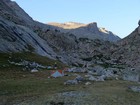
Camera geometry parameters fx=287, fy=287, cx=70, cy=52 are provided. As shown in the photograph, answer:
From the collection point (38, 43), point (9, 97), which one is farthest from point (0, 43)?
point (9, 97)

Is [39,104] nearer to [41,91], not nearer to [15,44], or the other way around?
[41,91]

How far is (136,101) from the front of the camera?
3691cm

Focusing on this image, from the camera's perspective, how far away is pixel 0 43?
3713 inches

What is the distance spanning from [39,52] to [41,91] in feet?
270

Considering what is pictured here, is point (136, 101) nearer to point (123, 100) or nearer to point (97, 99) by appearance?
point (123, 100)

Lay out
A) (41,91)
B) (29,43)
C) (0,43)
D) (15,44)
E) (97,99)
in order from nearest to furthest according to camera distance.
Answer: (97,99), (41,91), (0,43), (15,44), (29,43)

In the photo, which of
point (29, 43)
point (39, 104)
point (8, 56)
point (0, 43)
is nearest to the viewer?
point (39, 104)

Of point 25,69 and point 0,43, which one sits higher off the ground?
point 0,43

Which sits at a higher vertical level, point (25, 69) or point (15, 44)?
point (15, 44)

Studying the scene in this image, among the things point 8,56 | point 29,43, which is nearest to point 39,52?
point 29,43

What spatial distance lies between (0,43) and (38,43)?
134ft

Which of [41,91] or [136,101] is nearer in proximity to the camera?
[136,101]

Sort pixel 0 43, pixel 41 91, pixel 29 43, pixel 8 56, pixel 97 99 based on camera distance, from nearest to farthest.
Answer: pixel 97 99 < pixel 41 91 < pixel 8 56 < pixel 0 43 < pixel 29 43

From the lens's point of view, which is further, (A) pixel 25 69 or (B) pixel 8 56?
(B) pixel 8 56
